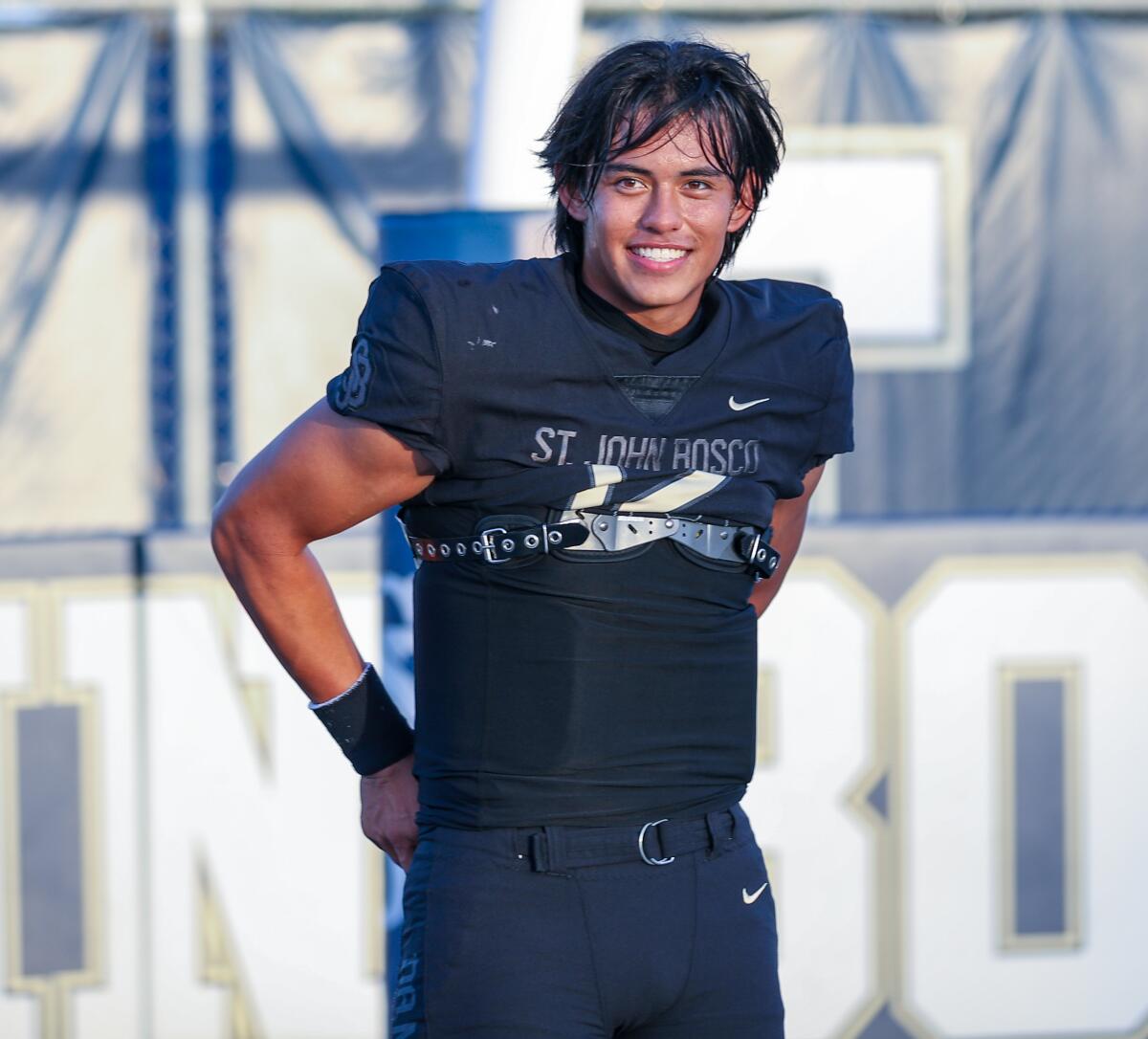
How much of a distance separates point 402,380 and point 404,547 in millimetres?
1138

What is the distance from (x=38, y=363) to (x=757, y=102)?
3.61 m

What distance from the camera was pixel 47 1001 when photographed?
380cm

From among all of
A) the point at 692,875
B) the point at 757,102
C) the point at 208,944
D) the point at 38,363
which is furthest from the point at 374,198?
the point at 692,875

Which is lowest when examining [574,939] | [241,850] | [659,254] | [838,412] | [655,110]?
[241,850]

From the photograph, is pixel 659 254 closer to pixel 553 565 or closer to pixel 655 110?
pixel 655 110

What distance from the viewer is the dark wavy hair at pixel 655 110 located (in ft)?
6.25

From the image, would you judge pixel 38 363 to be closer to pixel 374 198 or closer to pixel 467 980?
pixel 374 198

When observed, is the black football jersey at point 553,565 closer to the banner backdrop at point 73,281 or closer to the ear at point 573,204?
the ear at point 573,204

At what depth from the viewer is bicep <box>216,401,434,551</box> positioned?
1.88 meters

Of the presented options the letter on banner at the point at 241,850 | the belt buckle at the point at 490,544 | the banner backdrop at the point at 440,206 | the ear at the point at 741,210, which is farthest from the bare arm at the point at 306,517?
the banner backdrop at the point at 440,206

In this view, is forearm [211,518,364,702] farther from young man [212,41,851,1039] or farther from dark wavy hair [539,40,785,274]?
dark wavy hair [539,40,785,274]

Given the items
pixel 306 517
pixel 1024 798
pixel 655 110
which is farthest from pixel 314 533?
pixel 1024 798

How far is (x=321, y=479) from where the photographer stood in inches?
75.6

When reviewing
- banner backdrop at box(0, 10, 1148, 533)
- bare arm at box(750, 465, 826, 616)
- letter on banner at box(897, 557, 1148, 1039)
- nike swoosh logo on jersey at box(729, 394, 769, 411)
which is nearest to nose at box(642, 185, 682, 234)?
nike swoosh logo on jersey at box(729, 394, 769, 411)
